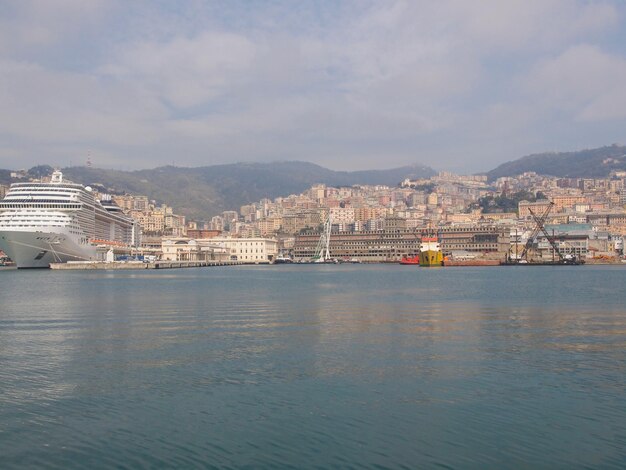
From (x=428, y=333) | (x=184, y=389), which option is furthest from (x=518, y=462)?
(x=428, y=333)

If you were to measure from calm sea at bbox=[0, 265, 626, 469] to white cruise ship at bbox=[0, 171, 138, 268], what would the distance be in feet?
144

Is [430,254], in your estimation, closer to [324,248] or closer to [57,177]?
[324,248]

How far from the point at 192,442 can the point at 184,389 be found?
9.51ft

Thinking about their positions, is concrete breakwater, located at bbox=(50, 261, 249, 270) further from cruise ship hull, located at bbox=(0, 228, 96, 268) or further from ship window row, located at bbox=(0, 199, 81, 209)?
ship window row, located at bbox=(0, 199, 81, 209)

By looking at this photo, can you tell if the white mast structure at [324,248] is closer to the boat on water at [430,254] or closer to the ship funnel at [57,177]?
the boat on water at [430,254]

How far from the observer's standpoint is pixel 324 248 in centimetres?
14750

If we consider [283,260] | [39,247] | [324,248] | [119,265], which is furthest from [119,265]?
[324,248]

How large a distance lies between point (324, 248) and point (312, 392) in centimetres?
13569

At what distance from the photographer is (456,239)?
135250 mm

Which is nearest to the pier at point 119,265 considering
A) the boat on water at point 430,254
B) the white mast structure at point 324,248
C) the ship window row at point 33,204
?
the ship window row at point 33,204

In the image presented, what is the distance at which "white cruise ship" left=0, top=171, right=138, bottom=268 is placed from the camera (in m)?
63.0

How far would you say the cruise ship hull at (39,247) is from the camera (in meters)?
62.9

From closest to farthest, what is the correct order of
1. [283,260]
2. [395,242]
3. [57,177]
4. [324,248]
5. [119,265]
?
[119,265], [57,177], [395,242], [283,260], [324,248]

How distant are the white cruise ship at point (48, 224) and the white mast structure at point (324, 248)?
70.3 meters
